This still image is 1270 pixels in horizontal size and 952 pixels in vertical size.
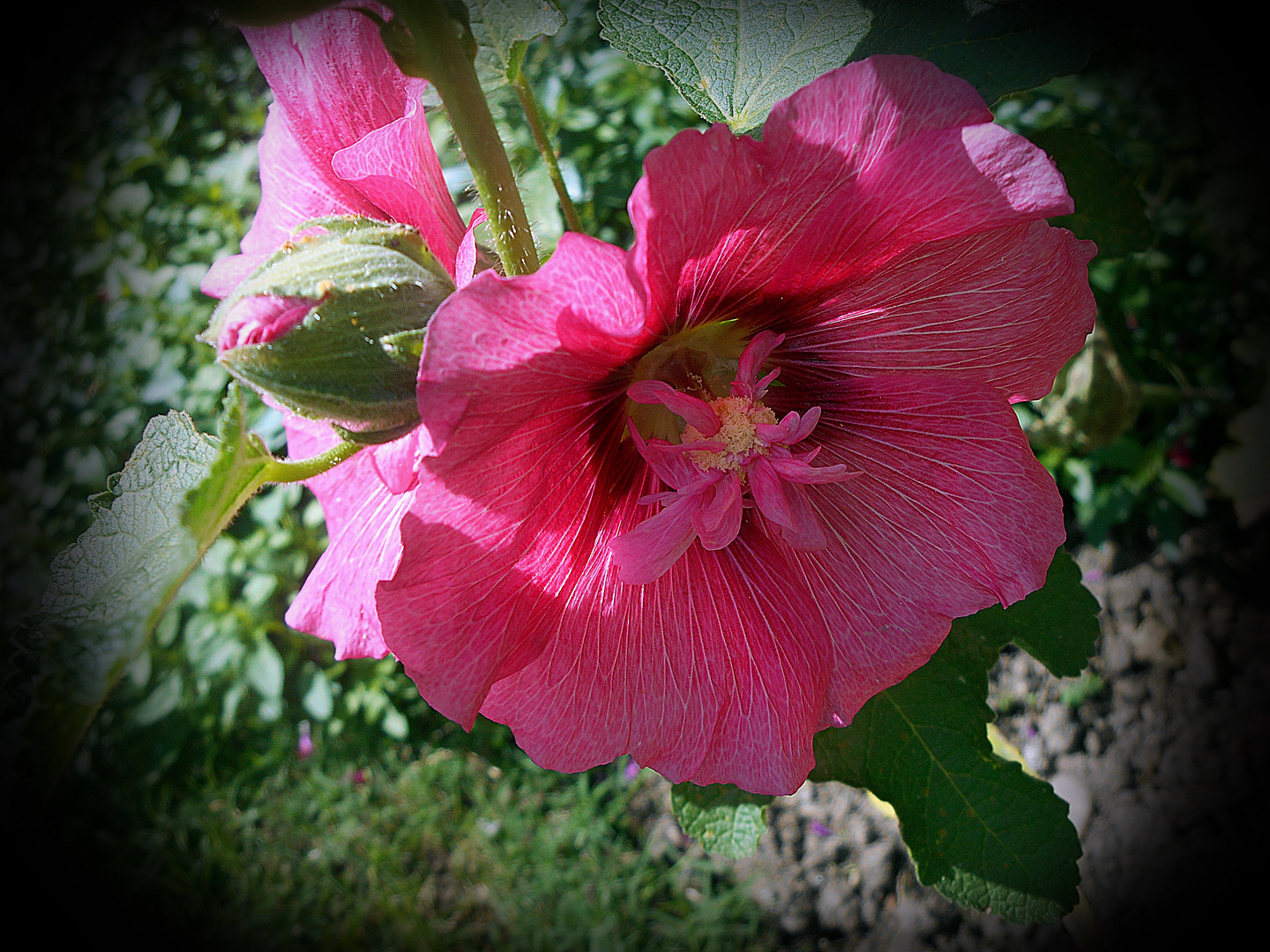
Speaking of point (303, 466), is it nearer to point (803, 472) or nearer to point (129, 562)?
→ point (129, 562)

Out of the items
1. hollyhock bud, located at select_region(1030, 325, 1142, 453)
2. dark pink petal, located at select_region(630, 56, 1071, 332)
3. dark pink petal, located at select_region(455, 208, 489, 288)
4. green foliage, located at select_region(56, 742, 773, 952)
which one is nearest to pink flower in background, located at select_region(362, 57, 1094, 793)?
dark pink petal, located at select_region(630, 56, 1071, 332)

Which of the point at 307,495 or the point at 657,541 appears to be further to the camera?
the point at 307,495

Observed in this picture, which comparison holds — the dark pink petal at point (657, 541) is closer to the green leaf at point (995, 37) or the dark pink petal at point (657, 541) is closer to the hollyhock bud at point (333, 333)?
the hollyhock bud at point (333, 333)

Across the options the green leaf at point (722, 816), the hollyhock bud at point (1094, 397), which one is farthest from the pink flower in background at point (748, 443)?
the hollyhock bud at point (1094, 397)

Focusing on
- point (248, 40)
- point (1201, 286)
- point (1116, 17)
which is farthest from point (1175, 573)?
point (248, 40)

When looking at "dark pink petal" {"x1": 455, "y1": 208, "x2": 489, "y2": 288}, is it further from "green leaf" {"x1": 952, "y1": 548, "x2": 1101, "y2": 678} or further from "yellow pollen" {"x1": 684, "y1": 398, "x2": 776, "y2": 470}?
"green leaf" {"x1": 952, "y1": 548, "x2": 1101, "y2": 678}

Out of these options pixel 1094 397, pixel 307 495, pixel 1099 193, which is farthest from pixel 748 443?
pixel 307 495
